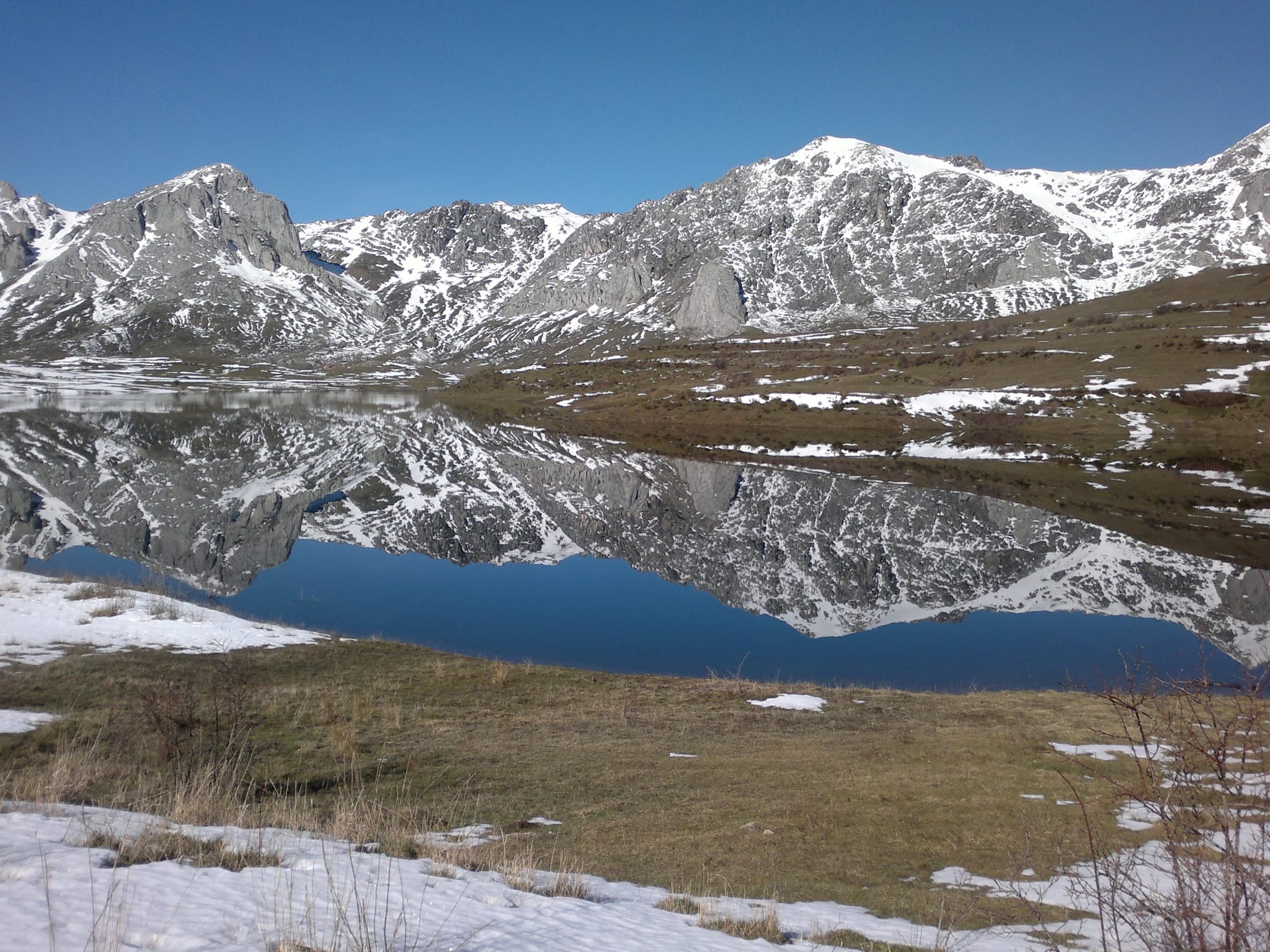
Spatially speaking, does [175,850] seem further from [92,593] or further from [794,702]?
[92,593]

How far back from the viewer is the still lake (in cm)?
2736

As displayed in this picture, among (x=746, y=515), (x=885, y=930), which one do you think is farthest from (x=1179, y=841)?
(x=746, y=515)

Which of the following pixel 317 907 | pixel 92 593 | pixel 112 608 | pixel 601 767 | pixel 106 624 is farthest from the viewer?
pixel 92 593

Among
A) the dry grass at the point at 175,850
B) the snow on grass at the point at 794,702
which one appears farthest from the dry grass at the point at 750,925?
the snow on grass at the point at 794,702

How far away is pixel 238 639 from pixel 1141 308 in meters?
163

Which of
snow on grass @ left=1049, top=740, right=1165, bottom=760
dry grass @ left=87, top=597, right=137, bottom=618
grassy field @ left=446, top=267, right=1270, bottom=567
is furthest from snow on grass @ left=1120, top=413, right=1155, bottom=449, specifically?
dry grass @ left=87, top=597, right=137, bottom=618

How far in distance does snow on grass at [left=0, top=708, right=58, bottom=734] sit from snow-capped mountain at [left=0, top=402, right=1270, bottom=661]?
19405 mm

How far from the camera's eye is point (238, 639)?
72.4 feet

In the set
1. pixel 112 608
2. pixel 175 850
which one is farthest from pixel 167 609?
pixel 175 850

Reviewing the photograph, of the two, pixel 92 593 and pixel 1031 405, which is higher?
pixel 1031 405

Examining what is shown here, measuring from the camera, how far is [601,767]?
14.0 m

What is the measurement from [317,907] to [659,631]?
2373cm

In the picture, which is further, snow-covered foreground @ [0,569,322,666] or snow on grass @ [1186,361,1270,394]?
snow on grass @ [1186,361,1270,394]

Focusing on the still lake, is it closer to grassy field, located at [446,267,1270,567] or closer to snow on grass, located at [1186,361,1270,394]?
grassy field, located at [446,267,1270,567]
